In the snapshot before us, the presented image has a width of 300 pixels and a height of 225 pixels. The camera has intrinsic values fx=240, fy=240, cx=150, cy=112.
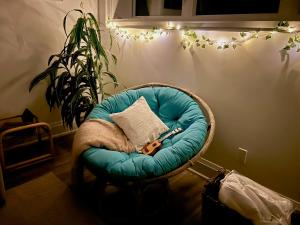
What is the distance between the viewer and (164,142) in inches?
75.4

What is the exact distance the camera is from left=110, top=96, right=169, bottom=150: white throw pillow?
1939 mm

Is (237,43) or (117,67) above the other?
(237,43)

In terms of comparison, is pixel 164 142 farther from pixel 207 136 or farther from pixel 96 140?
pixel 96 140

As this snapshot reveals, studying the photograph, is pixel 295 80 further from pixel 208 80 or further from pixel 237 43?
pixel 208 80

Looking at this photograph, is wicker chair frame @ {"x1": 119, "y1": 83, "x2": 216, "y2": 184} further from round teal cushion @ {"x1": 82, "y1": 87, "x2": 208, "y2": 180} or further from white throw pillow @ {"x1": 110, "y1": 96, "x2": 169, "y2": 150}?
white throw pillow @ {"x1": 110, "y1": 96, "x2": 169, "y2": 150}

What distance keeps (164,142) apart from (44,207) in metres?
1.03

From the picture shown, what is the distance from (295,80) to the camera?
162cm

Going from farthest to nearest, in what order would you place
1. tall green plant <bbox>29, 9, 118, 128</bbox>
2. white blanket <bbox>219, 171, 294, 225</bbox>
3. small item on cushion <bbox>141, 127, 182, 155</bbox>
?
1. tall green plant <bbox>29, 9, 118, 128</bbox>
2. small item on cushion <bbox>141, 127, 182, 155</bbox>
3. white blanket <bbox>219, 171, 294, 225</bbox>

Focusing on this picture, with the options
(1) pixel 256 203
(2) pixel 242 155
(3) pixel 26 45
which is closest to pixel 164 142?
(2) pixel 242 155

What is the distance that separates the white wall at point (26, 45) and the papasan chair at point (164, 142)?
997 millimetres

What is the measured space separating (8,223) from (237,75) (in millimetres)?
1985

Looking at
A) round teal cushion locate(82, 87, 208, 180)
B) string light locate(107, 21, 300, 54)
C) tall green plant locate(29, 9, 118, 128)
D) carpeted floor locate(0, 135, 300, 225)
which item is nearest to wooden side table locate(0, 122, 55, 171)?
carpeted floor locate(0, 135, 300, 225)

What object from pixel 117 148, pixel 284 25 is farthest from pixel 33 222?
pixel 284 25

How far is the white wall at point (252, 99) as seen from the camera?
A: 1.68 m
